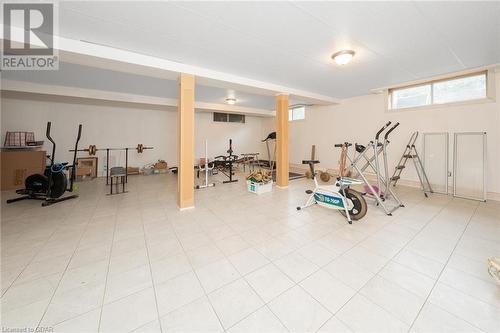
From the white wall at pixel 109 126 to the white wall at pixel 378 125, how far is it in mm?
3861

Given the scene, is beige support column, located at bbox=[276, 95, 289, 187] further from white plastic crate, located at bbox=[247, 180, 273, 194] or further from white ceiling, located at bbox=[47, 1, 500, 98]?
white ceiling, located at bbox=[47, 1, 500, 98]

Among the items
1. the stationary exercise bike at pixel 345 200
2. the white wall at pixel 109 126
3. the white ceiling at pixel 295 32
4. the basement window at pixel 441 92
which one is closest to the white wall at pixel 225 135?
the white wall at pixel 109 126

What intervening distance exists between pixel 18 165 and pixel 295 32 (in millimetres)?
7100

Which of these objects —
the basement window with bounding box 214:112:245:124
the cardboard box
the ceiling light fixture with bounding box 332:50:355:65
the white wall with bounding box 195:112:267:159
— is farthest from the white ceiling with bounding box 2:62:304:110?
the ceiling light fixture with bounding box 332:50:355:65

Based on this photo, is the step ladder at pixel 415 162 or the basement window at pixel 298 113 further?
the basement window at pixel 298 113

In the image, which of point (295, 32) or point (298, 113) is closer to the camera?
point (295, 32)

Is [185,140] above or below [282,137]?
below

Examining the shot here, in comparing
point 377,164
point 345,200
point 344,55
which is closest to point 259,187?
point 345,200

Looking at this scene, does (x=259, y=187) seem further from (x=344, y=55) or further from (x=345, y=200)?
(x=344, y=55)

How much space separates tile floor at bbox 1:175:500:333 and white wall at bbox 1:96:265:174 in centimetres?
376

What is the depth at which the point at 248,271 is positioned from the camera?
5.94 ft

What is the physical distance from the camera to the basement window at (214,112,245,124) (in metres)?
8.85

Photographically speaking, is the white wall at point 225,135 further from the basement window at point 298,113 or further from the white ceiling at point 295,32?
the white ceiling at point 295,32

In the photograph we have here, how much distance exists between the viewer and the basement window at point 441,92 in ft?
13.3
